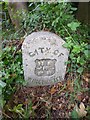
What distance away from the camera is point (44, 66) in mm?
2088

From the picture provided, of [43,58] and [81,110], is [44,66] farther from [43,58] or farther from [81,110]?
[81,110]

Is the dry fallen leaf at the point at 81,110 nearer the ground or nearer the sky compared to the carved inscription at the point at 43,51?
nearer the ground

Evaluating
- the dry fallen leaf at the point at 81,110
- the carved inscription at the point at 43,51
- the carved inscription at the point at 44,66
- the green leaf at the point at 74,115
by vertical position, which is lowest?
the green leaf at the point at 74,115

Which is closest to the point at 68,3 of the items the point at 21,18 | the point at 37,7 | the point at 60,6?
the point at 60,6

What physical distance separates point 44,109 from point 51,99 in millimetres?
104

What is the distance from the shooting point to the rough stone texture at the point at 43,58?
2.05 m

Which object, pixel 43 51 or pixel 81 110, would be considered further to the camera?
pixel 43 51

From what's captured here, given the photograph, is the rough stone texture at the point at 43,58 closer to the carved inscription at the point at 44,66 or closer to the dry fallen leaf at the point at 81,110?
the carved inscription at the point at 44,66

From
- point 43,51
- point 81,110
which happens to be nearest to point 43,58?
point 43,51

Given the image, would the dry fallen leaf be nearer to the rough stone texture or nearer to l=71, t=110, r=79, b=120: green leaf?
l=71, t=110, r=79, b=120: green leaf

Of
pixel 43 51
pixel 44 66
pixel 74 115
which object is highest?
pixel 43 51

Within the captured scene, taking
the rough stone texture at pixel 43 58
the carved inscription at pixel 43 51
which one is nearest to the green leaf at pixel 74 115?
the rough stone texture at pixel 43 58

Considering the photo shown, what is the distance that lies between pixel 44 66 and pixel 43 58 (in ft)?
0.21

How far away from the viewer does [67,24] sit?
7.07 ft
